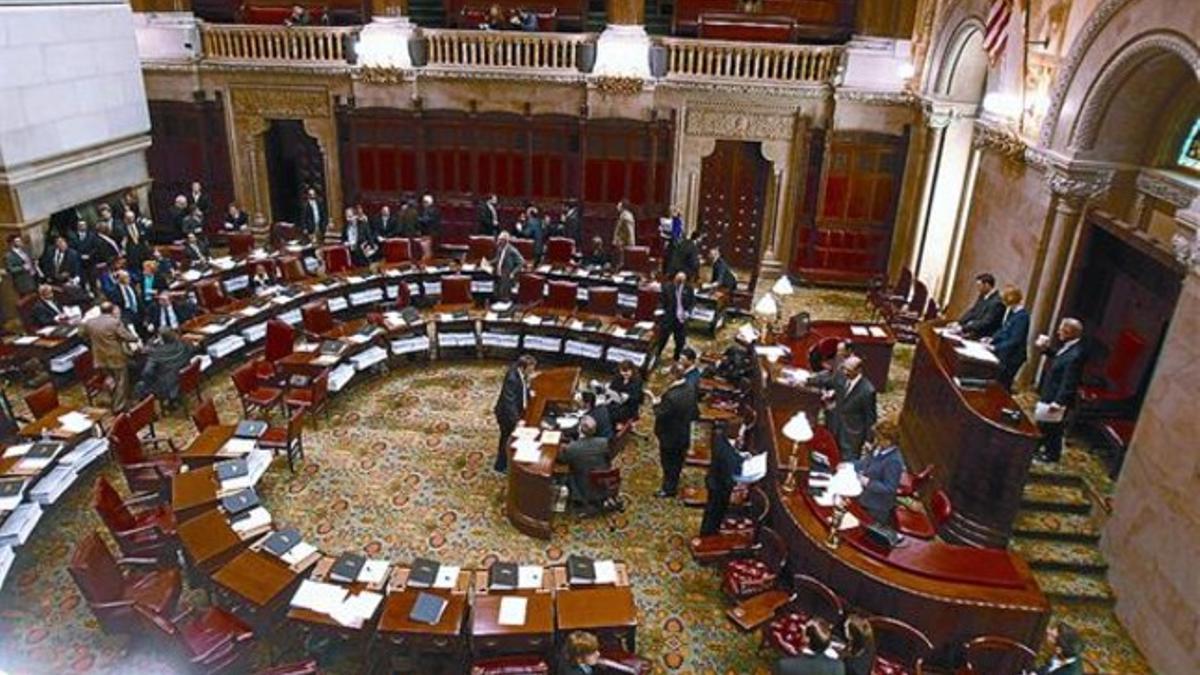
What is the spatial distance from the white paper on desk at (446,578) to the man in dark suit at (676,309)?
21.6 ft

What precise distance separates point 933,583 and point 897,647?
66 cm

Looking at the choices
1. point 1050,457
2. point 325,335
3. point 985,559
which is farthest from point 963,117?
point 325,335

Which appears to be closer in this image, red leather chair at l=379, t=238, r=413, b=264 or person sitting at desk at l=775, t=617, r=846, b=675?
person sitting at desk at l=775, t=617, r=846, b=675

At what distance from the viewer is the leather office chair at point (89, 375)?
38.0ft

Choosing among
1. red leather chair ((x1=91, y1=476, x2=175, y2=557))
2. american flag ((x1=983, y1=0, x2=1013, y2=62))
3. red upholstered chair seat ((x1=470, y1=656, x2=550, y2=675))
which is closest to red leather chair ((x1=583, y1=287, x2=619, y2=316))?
american flag ((x1=983, y1=0, x2=1013, y2=62))

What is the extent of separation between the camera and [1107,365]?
35.3ft

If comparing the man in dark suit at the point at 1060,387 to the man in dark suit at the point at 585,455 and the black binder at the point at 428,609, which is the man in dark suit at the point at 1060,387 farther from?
the black binder at the point at 428,609

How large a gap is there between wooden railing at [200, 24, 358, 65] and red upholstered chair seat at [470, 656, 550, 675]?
47.0 feet

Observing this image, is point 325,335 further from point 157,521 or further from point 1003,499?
point 1003,499

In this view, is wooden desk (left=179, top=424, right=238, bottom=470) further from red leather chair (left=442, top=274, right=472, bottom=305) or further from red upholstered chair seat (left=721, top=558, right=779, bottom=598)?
red upholstered chair seat (left=721, top=558, right=779, bottom=598)

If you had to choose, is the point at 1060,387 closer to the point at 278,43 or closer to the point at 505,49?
the point at 505,49

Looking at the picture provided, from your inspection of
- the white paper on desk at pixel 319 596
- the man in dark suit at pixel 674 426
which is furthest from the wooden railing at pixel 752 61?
the white paper on desk at pixel 319 596

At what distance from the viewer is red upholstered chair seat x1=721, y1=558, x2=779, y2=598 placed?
27.3 ft

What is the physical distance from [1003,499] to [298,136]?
1706 centimetres
